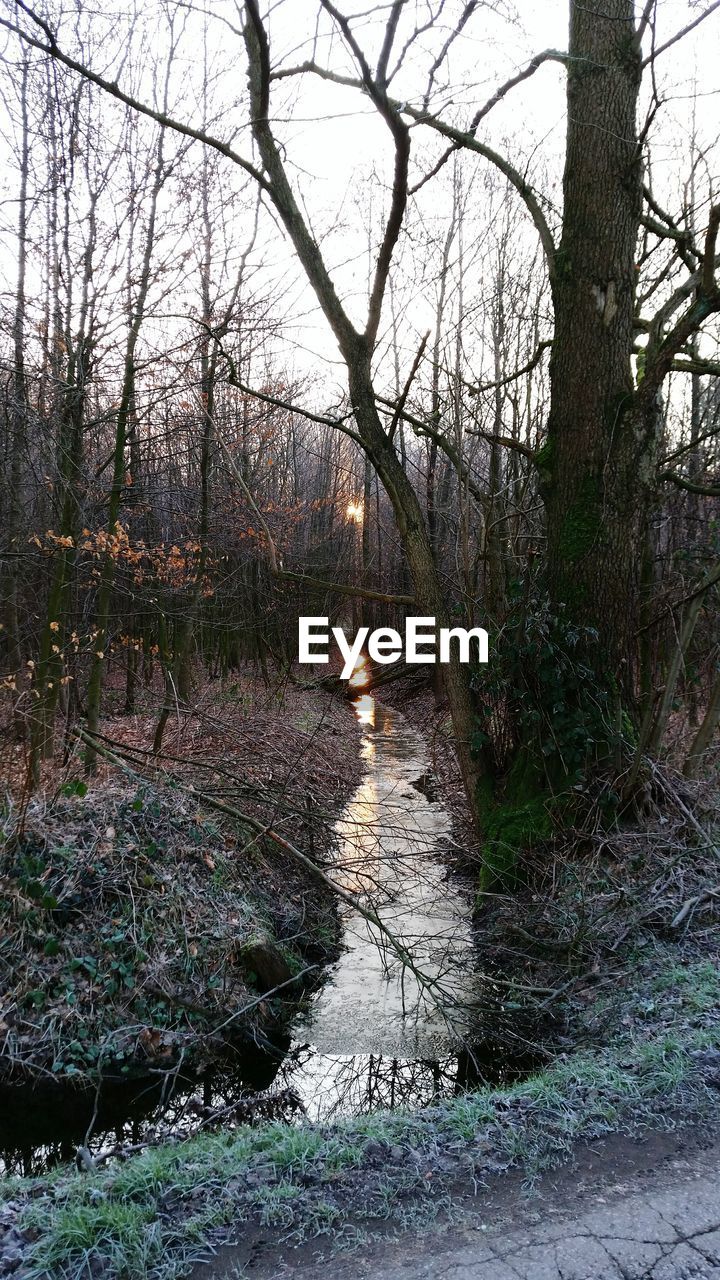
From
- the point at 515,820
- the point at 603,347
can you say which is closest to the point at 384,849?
the point at 515,820

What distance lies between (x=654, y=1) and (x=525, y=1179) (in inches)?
310

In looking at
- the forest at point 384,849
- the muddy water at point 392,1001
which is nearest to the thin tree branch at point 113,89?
the forest at point 384,849

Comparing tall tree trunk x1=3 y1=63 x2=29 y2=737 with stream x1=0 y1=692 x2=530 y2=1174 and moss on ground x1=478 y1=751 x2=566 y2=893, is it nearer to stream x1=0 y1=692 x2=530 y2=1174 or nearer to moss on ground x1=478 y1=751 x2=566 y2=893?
stream x1=0 y1=692 x2=530 y2=1174

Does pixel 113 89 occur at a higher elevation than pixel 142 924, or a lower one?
higher

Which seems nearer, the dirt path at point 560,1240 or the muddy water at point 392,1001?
the dirt path at point 560,1240

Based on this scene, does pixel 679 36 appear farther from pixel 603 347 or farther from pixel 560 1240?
pixel 560 1240

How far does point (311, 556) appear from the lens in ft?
82.9

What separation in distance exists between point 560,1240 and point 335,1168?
0.88 meters

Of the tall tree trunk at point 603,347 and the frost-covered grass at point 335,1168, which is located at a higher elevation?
the tall tree trunk at point 603,347

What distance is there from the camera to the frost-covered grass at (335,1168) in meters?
2.67

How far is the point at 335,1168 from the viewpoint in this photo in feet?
10.1

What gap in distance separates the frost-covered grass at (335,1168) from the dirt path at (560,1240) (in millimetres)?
106

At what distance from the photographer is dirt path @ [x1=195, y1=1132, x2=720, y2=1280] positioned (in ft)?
8.29

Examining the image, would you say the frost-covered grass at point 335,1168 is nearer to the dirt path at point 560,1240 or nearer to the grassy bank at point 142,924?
the dirt path at point 560,1240
